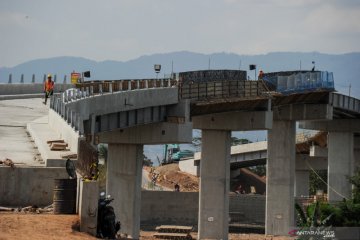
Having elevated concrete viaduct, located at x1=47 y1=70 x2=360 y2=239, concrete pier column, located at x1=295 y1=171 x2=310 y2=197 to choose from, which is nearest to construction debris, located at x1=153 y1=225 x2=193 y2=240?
elevated concrete viaduct, located at x1=47 y1=70 x2=360 y2=239

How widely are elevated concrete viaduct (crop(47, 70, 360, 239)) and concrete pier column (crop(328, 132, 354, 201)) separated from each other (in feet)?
20.3

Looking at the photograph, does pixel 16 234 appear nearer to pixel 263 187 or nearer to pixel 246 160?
pixel 246 160

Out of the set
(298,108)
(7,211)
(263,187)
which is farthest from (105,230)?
(263,187)

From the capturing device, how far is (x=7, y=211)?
30.1 m

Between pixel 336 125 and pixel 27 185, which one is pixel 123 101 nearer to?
pixel 27 185

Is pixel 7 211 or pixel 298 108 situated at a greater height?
pixel 298 108

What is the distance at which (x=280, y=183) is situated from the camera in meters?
82.6

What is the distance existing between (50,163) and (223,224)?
41165mm

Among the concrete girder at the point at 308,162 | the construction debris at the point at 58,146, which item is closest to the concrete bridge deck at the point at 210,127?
the construction debris at the point at 58,146

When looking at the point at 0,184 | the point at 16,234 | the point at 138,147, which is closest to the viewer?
the point at 16,234

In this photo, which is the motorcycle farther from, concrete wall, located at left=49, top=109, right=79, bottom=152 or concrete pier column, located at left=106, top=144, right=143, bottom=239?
concrete pier column, located at left=106, top=144, right=143, bottom=239

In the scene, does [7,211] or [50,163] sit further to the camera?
[50,163]

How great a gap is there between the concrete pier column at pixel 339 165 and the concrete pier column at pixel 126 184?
3762 cm

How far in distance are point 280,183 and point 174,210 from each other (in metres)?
20.3
